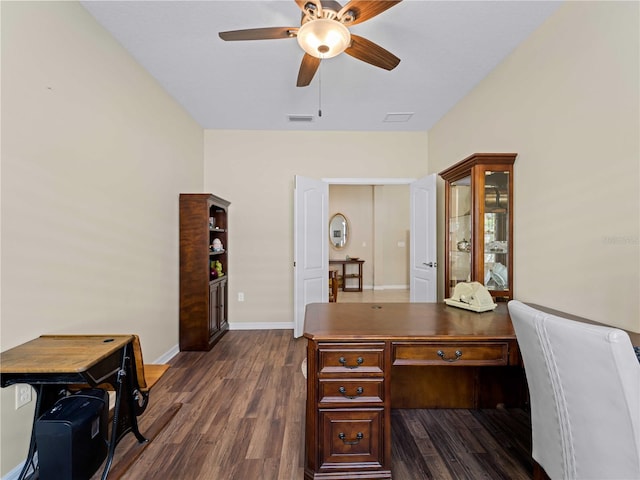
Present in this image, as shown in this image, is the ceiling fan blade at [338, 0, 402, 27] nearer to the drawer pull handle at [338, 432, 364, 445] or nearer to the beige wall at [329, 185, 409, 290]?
the drawer pull handle at [338, 432, 364, 445]

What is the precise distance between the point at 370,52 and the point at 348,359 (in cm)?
188

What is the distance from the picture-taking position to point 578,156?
74.6 inches

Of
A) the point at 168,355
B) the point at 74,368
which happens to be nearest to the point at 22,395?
the point at 74,368

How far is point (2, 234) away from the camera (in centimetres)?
150

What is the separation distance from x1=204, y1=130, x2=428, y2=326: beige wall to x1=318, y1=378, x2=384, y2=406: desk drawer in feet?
9.26

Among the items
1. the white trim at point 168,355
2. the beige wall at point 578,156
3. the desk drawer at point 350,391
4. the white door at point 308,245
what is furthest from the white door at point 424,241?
the white trim at point 168,355

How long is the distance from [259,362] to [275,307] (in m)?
1.19

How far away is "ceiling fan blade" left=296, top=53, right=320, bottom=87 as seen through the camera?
2000 millimetres

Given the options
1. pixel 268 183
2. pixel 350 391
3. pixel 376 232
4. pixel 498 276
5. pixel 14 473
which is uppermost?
pixel 268 183

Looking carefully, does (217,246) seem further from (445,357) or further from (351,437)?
(445,357)

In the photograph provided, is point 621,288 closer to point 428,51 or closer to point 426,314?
point 426,314

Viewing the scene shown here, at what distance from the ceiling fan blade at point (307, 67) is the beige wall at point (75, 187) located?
4.90ft

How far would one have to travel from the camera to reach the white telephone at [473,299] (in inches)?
83.4

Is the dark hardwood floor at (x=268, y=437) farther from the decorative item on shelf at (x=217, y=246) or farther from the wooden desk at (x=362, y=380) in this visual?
the decorative item on shelf at (x=217, y=246)
